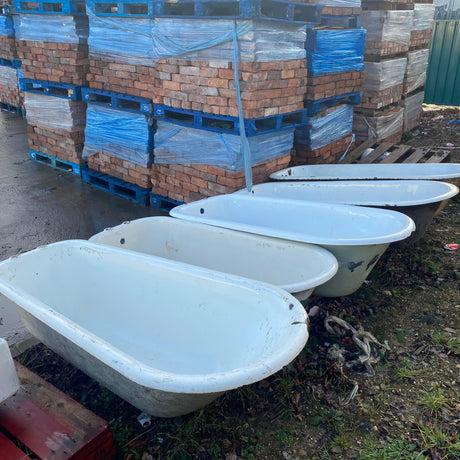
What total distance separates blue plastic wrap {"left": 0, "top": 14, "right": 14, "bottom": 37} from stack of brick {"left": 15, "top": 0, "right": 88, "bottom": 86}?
10.1 feet

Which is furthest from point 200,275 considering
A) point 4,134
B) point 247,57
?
point 4,134

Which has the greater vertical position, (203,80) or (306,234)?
(203,80)

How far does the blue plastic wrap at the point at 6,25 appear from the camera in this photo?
27.0ft

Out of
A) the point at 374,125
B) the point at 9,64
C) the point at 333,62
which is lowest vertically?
the point at 374,125

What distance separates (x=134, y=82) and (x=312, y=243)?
2.87 m

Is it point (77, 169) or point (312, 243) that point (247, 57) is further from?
point (77, 169)

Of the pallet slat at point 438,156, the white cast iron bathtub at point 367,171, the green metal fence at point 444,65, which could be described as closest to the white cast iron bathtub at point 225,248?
the white cast iron bathtub at point 367,171

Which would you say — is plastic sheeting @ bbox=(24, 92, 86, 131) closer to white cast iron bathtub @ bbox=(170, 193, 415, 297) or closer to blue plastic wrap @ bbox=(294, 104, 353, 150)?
white cast iron bathtub @ bbox=(170, 193, 415, 297)

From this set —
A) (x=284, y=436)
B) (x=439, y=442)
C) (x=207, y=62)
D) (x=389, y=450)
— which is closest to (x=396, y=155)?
(x=207, y=62)

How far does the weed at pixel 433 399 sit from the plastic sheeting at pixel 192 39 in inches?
111

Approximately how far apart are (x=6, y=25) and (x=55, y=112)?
151 inches

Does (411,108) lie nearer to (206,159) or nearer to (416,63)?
(416,63)

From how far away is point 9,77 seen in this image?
8875 mm

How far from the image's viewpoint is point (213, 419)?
8.01 ft
